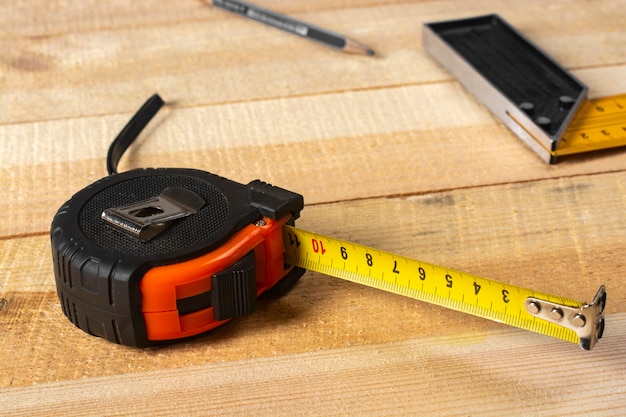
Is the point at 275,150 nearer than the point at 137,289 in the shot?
No

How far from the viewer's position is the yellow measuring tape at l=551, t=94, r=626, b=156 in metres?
1.25

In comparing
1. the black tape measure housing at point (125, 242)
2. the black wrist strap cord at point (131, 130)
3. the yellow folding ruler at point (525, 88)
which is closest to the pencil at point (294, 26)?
the yellow folding ruler at point (525, 88)

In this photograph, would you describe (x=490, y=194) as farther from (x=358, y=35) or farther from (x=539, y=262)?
(x=358, y=35)

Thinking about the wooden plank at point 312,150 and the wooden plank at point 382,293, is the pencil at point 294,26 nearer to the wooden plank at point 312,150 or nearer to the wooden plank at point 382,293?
the wooden plank at point 312,150

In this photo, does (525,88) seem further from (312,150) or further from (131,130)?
(131,130)

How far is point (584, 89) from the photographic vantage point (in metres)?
1.36

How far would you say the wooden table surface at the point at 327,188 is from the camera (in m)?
0.88

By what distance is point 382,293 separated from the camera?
1006 mm

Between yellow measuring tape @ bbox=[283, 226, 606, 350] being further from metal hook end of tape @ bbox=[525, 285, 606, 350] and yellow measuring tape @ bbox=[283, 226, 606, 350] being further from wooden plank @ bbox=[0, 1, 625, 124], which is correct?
wooden plank @ bbox=[0, 1, 625, 124]

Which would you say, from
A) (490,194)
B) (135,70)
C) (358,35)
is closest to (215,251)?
(490,194)

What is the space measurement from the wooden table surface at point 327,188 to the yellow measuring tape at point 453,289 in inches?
1.9

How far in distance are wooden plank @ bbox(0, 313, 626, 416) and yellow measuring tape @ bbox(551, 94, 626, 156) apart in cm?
39

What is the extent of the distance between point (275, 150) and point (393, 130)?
0.19 meters

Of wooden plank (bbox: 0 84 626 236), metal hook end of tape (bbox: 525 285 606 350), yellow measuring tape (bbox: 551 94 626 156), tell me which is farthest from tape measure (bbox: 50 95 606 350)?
yellow measuring tape (bbox: 551 94 626 156)
